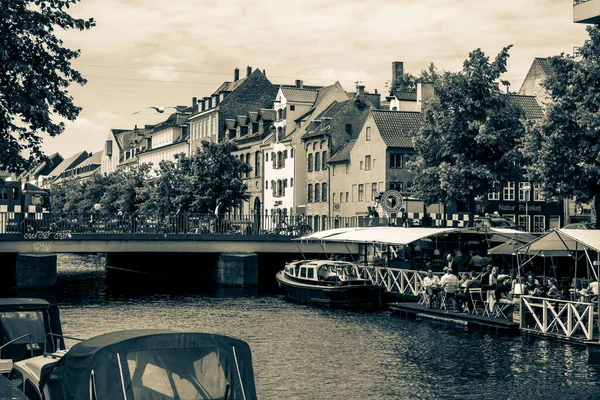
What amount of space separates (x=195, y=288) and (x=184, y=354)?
4683cm

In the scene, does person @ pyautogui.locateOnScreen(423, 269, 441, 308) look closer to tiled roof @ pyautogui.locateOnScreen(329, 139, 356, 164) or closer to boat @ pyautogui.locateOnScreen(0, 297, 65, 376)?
boat @ pyautogui.locateOnScreen(0, 297, 65, 376)

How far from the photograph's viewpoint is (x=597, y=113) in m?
46.8

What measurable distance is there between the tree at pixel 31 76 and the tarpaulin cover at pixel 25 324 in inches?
392

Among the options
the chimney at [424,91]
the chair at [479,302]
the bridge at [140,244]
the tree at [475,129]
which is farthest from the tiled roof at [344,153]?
the chair at [479,302]

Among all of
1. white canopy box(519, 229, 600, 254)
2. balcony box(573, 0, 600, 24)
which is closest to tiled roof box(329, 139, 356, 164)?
balcony box(573, 0, 600, 24)

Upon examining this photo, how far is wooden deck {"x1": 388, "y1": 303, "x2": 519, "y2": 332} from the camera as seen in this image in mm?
32719

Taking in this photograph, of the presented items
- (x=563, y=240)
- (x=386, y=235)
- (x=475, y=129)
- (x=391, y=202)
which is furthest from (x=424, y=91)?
(x=563, y=240)

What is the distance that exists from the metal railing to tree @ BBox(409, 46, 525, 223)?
26.5m

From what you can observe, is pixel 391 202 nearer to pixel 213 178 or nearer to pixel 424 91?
pixel 213 178

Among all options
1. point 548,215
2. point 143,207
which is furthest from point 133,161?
point 548,215

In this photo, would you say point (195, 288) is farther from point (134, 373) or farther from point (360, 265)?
point (134, 373)

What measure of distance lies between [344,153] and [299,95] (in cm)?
1595

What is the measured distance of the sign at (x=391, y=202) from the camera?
47250 mm

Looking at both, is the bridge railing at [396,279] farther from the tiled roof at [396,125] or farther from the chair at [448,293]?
the tiled roof at [396,125]
